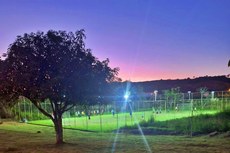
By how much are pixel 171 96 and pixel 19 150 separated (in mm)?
69651

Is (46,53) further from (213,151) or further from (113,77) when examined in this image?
(213,151)

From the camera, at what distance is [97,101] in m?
22.2

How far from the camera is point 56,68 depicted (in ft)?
68.8

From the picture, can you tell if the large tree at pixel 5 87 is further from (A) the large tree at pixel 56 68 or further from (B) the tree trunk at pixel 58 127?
(B) the tree trunk at pixel 58 127

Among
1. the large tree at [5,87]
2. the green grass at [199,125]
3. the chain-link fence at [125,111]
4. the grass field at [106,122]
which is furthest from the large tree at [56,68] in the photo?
the chain-link fence at [125,111]

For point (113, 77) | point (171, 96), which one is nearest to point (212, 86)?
point (171, 96)

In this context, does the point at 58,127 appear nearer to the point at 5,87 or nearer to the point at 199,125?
the point at 5,87

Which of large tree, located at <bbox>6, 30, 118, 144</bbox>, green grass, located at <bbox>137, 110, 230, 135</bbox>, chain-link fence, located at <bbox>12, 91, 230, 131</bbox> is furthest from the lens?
chain-link fence, located at <bbox>12, 91, 230, 131</bbox>

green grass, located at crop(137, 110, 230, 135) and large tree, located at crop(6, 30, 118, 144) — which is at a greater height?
large tree, located at crop(6, 30, 118, 144)

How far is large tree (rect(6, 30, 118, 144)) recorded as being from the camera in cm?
2056

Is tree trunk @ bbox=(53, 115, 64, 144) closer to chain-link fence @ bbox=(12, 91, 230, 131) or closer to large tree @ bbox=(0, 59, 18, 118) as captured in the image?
large tree @ bbox=(0, 59, 18, 118)

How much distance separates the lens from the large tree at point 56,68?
20562mm

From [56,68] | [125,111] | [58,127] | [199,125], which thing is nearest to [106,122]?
[125,111]

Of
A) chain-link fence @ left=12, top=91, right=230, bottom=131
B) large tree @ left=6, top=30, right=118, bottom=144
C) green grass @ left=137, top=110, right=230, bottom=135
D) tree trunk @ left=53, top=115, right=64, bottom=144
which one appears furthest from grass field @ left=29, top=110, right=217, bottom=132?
large tree @ left=6, top=30, right=118, bottom=144
